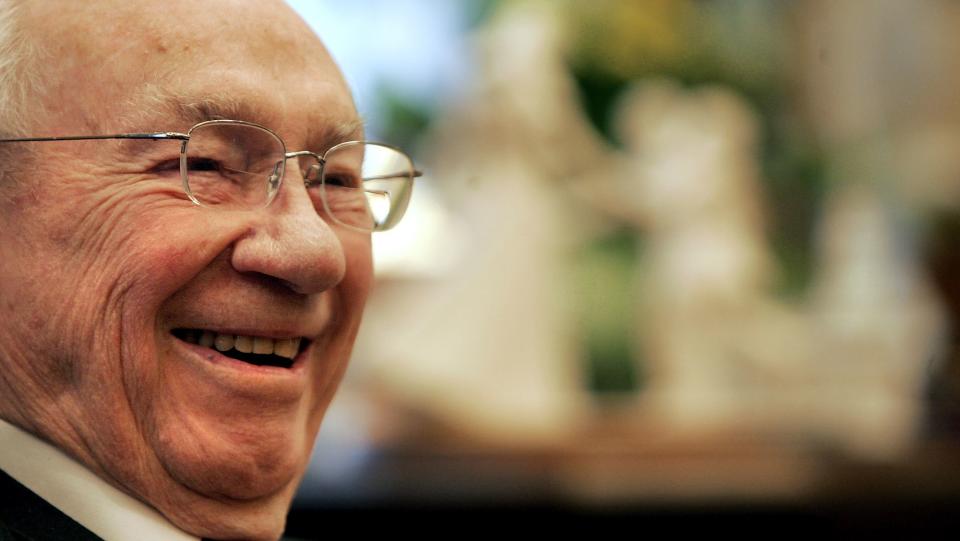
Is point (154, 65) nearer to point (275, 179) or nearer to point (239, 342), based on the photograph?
point (275, 179)

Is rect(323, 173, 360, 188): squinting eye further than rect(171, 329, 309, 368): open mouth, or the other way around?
rect(323, 173, 360, 188): squinting eye

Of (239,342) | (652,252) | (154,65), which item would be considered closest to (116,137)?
(154,65)

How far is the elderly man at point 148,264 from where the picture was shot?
4.81ft

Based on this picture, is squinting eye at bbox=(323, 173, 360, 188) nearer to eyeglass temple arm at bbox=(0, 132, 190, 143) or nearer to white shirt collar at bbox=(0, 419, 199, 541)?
eyeglass temple arm at bbox=(0, 132, 190, 143)

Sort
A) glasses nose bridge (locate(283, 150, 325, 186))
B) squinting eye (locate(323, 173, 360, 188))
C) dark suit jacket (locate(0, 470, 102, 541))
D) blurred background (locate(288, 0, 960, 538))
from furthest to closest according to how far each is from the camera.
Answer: blurred background (locate(288, 0, 960, 538)) → squinting eye (locate(323, 173, 360, 188)) → glasses nose bridge (locate(283, 150, 325, 186)) → dark suit jacket (locate(0, 470, 102, 541))

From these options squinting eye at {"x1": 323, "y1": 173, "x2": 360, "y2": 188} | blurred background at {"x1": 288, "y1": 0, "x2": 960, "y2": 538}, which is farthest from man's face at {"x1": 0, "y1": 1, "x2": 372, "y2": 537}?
blurred background at {"x1": 288, "y1": 0, "x2": 960, "y2": 538}

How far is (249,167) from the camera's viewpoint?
153 centimetres

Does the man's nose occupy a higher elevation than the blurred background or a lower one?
lower

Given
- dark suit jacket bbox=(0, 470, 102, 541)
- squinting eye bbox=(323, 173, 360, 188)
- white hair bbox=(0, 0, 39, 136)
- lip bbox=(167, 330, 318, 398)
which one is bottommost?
dark suit jacket bbox=(0, 470, 102, 541)

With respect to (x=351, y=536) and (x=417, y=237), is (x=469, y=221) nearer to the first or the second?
(x=417, y=237)

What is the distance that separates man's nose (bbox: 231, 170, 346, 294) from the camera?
1496mm

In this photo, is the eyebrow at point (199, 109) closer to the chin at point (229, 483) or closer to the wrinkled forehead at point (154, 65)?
the wrinkled forehead at point (154, 65)

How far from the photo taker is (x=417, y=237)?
7.35 meters

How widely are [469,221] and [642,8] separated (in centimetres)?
245
